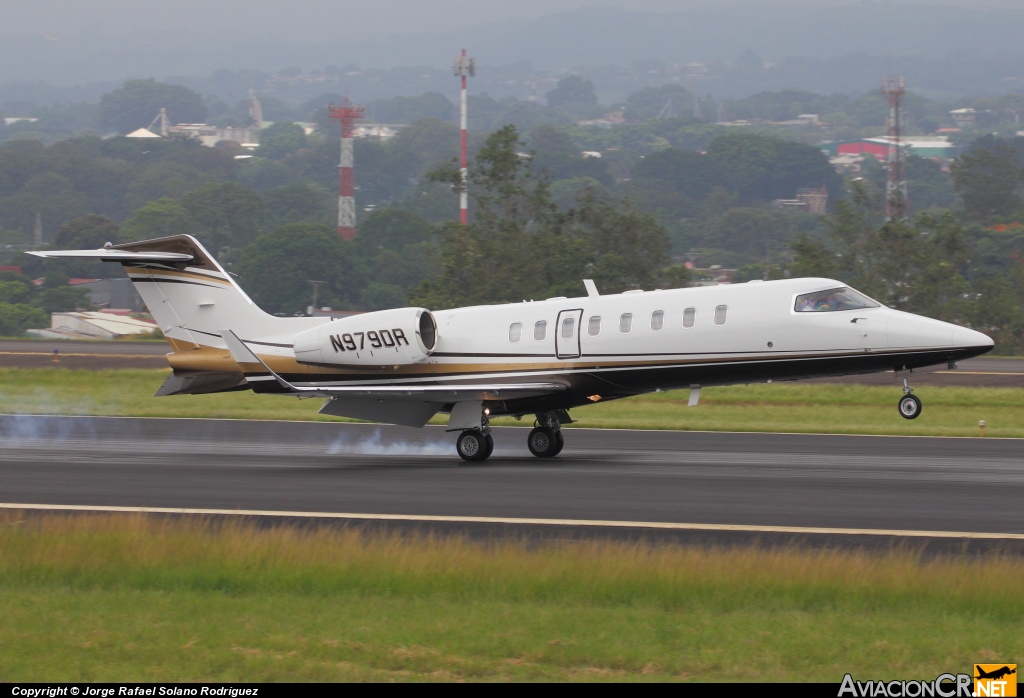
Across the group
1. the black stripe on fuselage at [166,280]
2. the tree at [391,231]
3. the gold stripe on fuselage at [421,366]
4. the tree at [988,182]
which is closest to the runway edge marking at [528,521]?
the gold stripe on fuselage at [421,366]

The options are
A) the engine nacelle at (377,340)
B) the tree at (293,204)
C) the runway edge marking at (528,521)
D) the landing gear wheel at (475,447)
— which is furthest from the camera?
the tree at (293,204)

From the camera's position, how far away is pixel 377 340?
82.8 feet

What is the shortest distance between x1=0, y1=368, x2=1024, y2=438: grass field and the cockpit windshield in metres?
7.27

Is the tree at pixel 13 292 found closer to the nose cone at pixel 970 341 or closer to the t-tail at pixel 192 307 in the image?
the t-tail at pixel 192 307

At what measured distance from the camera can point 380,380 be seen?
2530cm

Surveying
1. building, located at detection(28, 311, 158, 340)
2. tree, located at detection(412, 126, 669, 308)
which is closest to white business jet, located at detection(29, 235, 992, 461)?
tree, located at detection(412, 126, 669, 308)

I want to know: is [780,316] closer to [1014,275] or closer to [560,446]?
[560,446]

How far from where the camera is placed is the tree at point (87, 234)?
12569cm

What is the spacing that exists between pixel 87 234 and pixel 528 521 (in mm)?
117912

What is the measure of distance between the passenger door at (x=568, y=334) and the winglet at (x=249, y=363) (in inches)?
197

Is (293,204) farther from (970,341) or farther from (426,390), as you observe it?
(970,341)

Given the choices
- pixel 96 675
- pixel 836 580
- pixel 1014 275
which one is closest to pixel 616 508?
pixel 836 580

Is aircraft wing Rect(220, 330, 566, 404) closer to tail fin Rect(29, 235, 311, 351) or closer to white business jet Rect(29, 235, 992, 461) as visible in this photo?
white business jet Rect(29, 235, 992, 461)

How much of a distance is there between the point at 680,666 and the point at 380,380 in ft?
50.3
